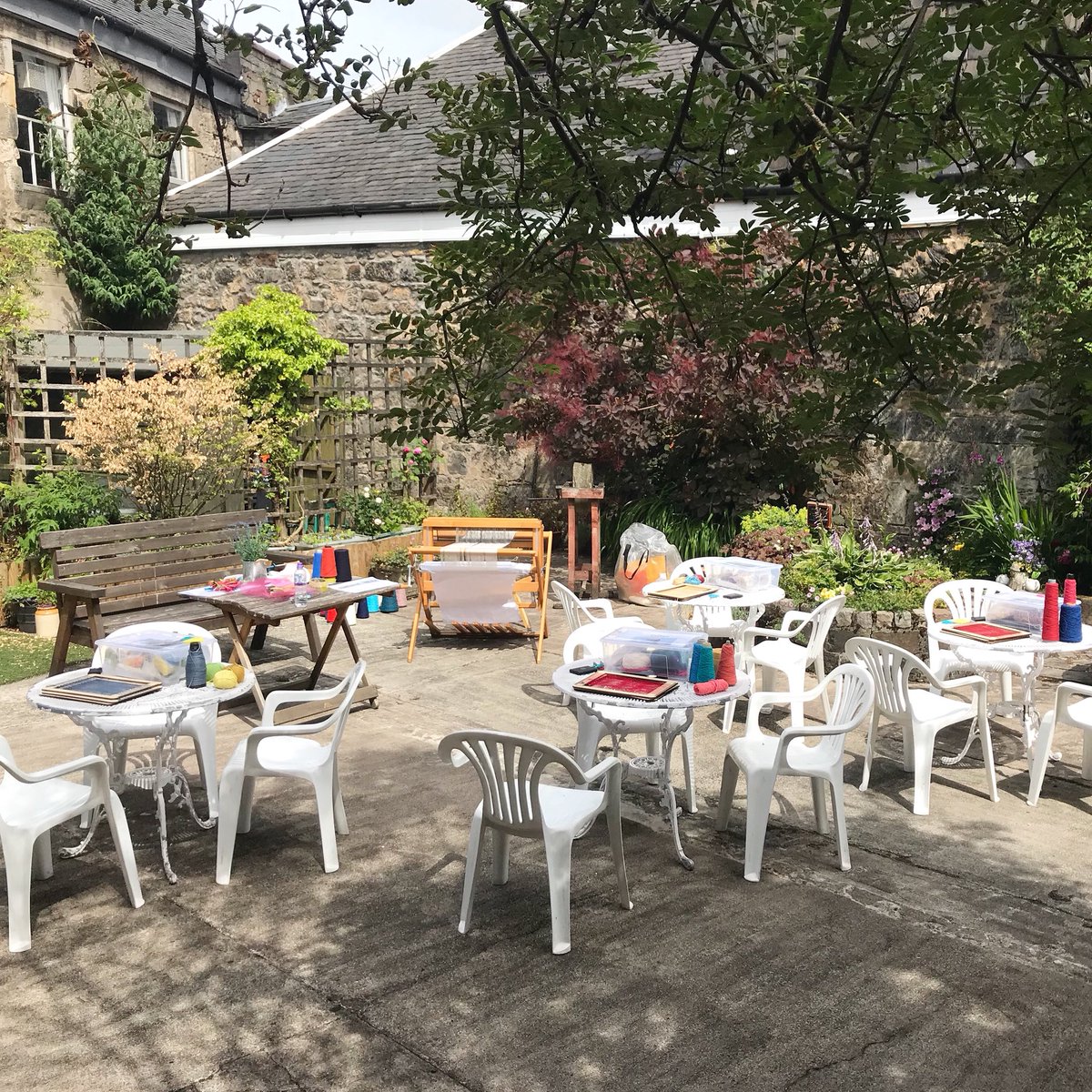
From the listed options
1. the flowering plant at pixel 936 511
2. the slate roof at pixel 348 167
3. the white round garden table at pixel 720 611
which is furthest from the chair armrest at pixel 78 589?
the flowering plant at pixel 936 511

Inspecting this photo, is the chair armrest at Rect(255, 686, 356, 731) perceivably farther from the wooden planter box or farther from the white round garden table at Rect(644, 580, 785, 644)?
the wooden planter box

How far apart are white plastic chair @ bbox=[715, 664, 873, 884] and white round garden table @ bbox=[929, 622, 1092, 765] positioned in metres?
1.14

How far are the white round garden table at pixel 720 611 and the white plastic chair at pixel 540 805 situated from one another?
2682mm

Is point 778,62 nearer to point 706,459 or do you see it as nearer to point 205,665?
point 205,665

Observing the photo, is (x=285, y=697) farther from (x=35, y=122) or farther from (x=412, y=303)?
(x=35, y=122)

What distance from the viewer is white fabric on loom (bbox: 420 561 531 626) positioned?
802cm

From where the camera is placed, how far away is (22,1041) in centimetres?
341

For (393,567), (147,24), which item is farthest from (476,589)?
(147,24)

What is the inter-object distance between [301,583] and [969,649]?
3.98m

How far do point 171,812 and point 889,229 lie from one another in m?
4.17

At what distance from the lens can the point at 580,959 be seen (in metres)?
3.89

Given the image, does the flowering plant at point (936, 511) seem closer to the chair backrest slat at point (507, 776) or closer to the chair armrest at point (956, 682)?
the chair armrest at point (956, 682)

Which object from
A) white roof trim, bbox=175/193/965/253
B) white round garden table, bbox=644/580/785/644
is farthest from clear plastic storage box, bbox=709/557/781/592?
white roof trim, bbox=175/193/965/253

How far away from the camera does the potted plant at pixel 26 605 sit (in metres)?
9.30
